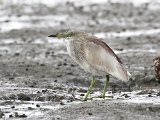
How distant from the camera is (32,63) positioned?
15508 mm

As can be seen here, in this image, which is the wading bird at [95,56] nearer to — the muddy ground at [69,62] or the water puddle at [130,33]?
the muddy ground at [69,62]

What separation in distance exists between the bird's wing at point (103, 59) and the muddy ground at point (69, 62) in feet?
1.40

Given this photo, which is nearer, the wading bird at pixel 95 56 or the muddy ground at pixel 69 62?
the muddy ground at pixel 69 62

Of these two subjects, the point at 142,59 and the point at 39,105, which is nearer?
the point at 39,105

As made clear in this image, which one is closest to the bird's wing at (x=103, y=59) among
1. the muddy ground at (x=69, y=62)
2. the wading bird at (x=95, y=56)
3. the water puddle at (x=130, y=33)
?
the wading bird at (x=95, y=56)

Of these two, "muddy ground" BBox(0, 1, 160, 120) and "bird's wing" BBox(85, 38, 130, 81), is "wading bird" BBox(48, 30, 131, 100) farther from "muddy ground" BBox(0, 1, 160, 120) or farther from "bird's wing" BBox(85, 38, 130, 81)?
"muddy ground" BBox(0, 1, 160, 120)

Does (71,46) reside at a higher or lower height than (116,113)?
higher

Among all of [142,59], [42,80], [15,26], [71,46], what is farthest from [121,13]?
[71,46]

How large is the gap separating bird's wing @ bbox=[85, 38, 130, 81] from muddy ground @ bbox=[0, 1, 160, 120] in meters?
0.43

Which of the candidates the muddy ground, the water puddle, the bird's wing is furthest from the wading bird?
the water puddle

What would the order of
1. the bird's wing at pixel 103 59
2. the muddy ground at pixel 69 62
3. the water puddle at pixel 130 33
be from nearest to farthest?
the muddy ground at pixel 69 62 < the bird's wing at pixel 103 59 < the water puddle at pixel 130 33

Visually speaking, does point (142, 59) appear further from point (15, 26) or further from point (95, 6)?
point (95, 6)

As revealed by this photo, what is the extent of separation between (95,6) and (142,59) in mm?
15318

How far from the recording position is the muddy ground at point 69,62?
29.3 ft
